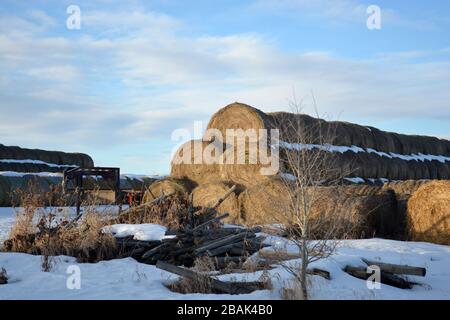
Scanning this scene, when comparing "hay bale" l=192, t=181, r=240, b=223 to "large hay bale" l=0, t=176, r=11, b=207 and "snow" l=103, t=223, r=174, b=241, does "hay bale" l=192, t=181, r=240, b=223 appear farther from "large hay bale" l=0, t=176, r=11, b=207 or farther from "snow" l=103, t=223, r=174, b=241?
"large hay bale" l=0, t=176, r=11, b=207

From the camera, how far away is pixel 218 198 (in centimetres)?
1608

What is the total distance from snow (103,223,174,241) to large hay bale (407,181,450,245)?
18.7ft

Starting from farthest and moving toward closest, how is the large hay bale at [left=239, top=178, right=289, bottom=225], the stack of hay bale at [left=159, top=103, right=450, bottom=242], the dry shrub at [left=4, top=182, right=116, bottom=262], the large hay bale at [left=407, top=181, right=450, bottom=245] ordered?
the large hay bale at [left=239, top=178, right=289, bottom=225] → the stack of hay bale at [left=159, top=103, right=450, bottom=242] → the large hay bale at [left=407, top=181, right=450, bottom=245] → the dry shrub at [left=4, top=182, right=116, bottom=262]

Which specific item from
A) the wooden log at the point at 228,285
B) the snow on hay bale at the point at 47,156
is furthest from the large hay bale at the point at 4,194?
the wooden log at the point at 228,285

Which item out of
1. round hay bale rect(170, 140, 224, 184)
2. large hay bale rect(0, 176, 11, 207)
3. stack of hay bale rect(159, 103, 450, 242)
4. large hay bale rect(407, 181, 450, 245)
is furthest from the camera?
large hay bale rect(0, 176, 11, 207)

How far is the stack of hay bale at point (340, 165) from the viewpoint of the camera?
13.1 m

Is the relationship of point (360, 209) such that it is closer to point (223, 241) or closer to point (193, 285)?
point (223, 241)

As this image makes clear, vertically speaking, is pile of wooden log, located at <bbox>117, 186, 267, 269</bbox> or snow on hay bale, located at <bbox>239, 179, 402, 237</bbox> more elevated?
snow on hay bale, located at <bbox>239, 179, 402, 237</bbox>

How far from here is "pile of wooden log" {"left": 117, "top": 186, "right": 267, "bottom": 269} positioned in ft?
34.7

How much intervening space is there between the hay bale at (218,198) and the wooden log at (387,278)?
281 inches

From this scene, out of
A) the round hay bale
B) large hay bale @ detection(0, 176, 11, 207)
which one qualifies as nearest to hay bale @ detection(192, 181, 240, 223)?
the round hay bale

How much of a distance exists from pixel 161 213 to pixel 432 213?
6.25m
